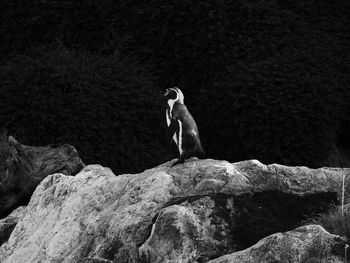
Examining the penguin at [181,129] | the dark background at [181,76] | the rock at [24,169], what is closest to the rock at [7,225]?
the rock at [24,169]

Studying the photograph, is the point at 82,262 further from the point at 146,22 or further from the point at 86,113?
the point at 146,22

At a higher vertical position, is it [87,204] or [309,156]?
[87,204]

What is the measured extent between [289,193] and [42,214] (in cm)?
235

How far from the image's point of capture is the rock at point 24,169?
890cm

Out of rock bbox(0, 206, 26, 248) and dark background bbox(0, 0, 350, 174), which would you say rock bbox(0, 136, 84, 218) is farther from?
dark background bbox(0, 0, 350, 174)

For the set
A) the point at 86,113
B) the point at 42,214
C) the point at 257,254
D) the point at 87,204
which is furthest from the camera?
the point at 86,113

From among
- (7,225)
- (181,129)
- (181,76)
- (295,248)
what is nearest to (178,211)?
(295,248)

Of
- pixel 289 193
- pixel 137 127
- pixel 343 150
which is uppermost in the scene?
pixel 289 193

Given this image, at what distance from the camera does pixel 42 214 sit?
7.63 m

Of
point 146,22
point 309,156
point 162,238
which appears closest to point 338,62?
point 309,156

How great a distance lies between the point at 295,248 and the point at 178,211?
933 mm

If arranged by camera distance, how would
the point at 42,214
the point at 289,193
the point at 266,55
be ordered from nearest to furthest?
the point at 289,193 → the point at 42,214 → the point at 266,55

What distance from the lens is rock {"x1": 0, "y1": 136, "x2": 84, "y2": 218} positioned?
29.2ft

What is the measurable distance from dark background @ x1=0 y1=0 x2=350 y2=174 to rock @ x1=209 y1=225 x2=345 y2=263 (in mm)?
4519
